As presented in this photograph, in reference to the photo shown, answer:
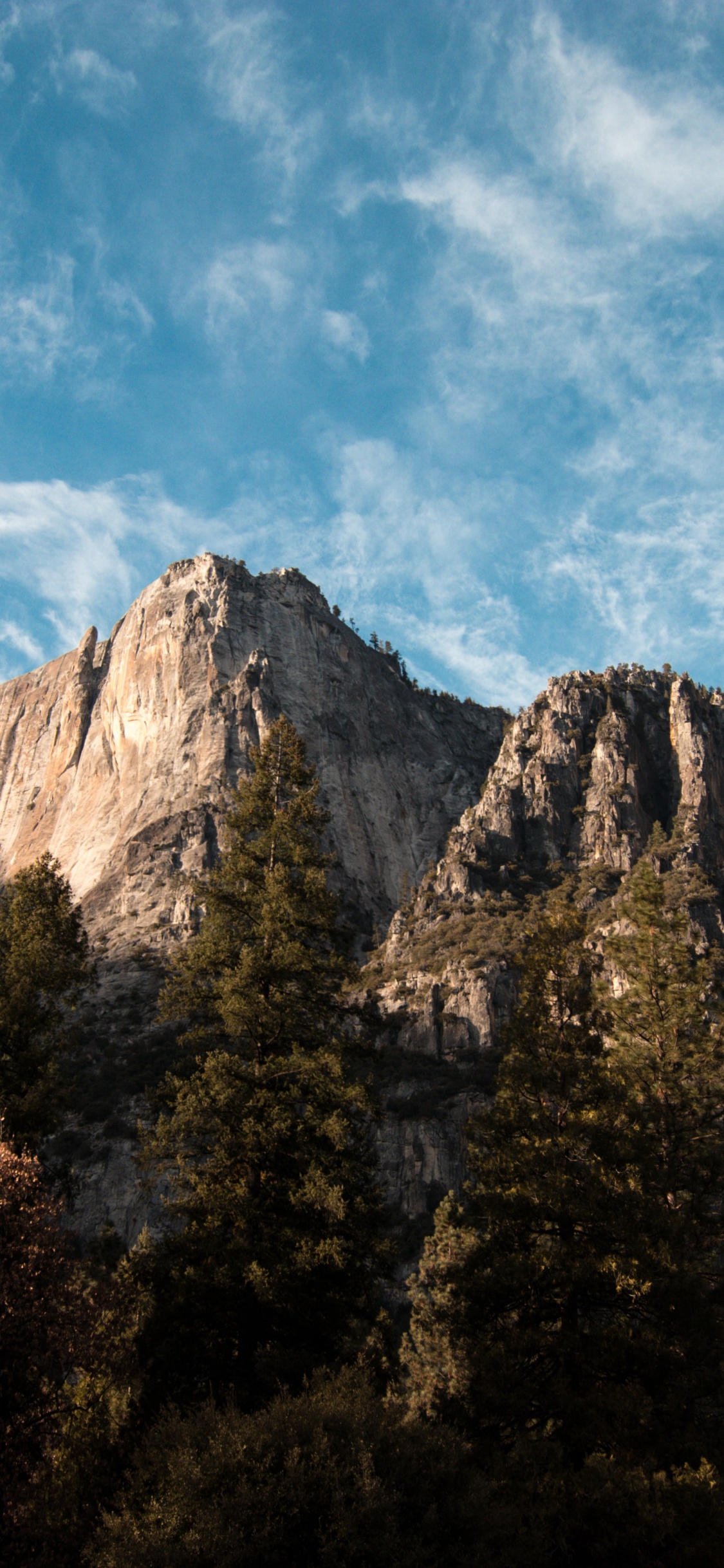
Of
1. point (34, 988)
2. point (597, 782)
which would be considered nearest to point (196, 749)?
point (597, 782)

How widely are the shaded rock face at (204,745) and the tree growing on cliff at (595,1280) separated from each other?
66456mm

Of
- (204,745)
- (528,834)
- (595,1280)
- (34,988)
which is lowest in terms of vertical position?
(595,1280)

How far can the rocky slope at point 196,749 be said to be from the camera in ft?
294

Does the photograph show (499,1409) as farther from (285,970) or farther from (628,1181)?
(285,970)

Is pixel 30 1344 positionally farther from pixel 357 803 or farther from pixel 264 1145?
pixel 357 803

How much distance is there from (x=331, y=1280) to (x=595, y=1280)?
4.35 meters

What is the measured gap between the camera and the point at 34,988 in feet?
69.2

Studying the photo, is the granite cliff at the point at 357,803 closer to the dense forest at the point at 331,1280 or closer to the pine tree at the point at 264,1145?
the dense forest at the point at 331,1280

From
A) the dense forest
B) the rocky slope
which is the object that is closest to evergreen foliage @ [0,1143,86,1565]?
the dense forest

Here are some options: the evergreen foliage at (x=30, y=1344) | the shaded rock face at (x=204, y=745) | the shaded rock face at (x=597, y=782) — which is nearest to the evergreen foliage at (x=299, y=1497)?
the evergreen foliage at (x=30, y=1344)

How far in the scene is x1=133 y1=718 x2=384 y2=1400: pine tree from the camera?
14602 mm

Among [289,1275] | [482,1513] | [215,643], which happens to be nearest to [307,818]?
[289,1275]

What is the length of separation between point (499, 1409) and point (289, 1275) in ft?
13.3

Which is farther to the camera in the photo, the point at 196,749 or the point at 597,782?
the point at 196,749
